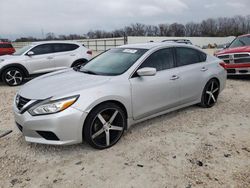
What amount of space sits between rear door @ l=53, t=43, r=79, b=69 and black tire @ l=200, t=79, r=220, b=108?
584 cm

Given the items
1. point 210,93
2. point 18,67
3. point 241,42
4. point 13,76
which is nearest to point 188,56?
point 210,93

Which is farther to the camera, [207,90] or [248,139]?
[207,90]

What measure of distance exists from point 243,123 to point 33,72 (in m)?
7.19

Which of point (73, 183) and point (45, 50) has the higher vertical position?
point (45, 50)

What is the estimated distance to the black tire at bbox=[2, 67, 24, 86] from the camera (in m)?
8.47

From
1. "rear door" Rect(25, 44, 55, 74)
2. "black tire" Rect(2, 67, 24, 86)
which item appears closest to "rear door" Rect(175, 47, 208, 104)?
"rear door" Rect(25, 44, 55, 74)

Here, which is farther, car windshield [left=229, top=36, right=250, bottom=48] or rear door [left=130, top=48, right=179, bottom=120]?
car windshield [left=229, top=36, right=250, bottom=48]

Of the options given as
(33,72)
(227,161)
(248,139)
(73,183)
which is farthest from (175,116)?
(33,72)

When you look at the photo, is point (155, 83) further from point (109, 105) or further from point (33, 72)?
point (33, 72)

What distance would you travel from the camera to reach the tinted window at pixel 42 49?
29.4 ft

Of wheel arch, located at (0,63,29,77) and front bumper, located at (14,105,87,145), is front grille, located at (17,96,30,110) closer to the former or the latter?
front bumper, located at (14,105,87,145)

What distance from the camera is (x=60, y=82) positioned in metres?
3.79

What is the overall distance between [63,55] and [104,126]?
652 centimetres

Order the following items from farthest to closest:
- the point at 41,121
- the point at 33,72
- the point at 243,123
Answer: the point at 33,72 → the point at 243,123 → the point at 41,121
